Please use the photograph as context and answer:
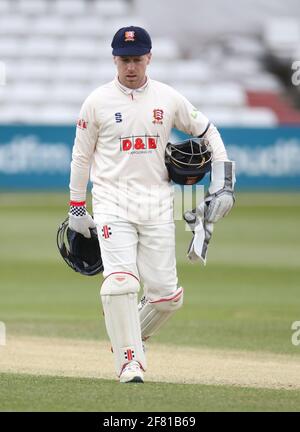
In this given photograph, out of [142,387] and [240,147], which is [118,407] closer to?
[142,387]

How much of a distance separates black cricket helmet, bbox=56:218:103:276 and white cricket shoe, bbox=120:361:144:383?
3.06 ft

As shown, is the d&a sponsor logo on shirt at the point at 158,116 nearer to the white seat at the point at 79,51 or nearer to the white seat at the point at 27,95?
the white seat at the point at 27,95

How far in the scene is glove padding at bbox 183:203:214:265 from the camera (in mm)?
6152

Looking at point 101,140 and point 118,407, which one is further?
point 101,140

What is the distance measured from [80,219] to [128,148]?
2.00 feet

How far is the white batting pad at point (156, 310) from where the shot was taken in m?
6.20

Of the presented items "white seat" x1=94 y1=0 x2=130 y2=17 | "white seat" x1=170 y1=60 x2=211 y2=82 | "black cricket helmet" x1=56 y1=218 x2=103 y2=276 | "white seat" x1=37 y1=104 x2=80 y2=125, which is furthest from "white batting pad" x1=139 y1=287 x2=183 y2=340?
"white seat" x1=94 y1=0 x2=130 y2=17

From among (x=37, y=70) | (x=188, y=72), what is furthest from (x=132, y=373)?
(x=37, y=70)

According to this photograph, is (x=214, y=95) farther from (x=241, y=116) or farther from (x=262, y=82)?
(x=262, y=82)

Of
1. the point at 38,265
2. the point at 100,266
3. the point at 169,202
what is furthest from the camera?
the point at 38,265

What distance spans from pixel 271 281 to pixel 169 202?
613 centimetres

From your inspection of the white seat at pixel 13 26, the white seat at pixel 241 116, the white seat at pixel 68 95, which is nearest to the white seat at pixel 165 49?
the white seat at pixel 241 116

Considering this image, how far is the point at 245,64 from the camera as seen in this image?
27516 millimetres
